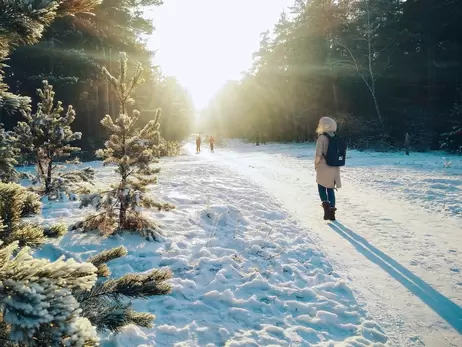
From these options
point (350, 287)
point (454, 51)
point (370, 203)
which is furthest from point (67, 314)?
point (454, 51)

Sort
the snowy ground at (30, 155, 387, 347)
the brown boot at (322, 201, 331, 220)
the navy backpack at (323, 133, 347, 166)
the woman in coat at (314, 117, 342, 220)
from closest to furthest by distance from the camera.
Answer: the snowy ground at (30, 155, 387, 347)
the navy backpack at (323, 133, 347, 166)
the woman in coat at (314, 117, 342, 220)
the brown boot at (322, 201, 331, 220)

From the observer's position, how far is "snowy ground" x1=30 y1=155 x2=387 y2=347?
10.5 feet

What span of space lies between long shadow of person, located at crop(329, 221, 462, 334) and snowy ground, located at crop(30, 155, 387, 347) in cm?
83

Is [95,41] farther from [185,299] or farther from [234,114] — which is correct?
[234,114]

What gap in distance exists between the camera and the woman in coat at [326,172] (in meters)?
7.27

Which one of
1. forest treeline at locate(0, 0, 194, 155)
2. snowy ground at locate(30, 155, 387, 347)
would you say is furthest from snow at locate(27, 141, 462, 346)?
forest treeline at locate(0, 0, 194, 155)

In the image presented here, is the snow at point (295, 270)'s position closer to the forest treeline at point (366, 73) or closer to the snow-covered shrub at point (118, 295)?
the snow-covered shrub at point (118, 295)

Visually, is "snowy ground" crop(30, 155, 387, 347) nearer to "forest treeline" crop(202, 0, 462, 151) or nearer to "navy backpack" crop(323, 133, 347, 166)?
"navy backpack" crop(323, 133, 347, 166)

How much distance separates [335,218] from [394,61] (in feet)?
108

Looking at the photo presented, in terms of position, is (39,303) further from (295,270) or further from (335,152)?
(335,152)

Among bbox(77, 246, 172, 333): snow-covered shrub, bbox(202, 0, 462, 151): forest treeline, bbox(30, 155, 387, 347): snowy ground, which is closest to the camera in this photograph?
bbox(77, 246, 172, 333): snow-covered shrub

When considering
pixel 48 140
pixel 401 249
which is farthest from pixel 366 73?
pixel 48 140

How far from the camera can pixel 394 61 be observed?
33.5m

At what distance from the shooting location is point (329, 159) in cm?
720
